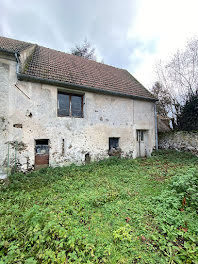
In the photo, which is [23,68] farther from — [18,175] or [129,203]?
[129,203]

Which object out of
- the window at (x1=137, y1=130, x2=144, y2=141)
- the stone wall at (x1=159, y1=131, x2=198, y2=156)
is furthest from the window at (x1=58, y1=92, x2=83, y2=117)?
the stone wall at (x1=159, y1=131, x2=198, y2=156)

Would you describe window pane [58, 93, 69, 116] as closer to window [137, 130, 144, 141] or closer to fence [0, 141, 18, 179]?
fence [0, 141, 18, 179]

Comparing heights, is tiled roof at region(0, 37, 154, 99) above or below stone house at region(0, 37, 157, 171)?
above

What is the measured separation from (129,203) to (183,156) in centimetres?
684

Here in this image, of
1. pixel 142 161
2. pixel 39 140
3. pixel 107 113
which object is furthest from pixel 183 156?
pixel 39 140

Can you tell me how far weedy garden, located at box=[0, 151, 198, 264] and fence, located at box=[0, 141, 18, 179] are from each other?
1094 millimetres

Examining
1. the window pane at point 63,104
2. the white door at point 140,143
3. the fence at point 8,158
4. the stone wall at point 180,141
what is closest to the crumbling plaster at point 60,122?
the fence at point 8,158

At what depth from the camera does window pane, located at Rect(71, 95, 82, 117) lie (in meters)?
6.76

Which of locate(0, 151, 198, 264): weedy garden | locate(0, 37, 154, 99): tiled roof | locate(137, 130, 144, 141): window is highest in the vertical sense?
locate(0, 37, 154, 99): tiled roof

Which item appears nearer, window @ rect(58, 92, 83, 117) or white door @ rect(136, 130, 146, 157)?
window @ rect(58, 92, 83, 117)

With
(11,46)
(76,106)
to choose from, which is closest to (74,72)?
(76,106)

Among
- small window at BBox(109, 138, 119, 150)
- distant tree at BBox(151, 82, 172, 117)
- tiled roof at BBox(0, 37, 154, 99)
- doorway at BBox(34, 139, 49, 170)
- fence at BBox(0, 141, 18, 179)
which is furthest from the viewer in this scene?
distant tree at BBox(151, 82, 172, 117)

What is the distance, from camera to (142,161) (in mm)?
7695

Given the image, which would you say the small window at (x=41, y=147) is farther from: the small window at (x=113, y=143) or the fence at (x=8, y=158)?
the small window at (x=113, y=143)
